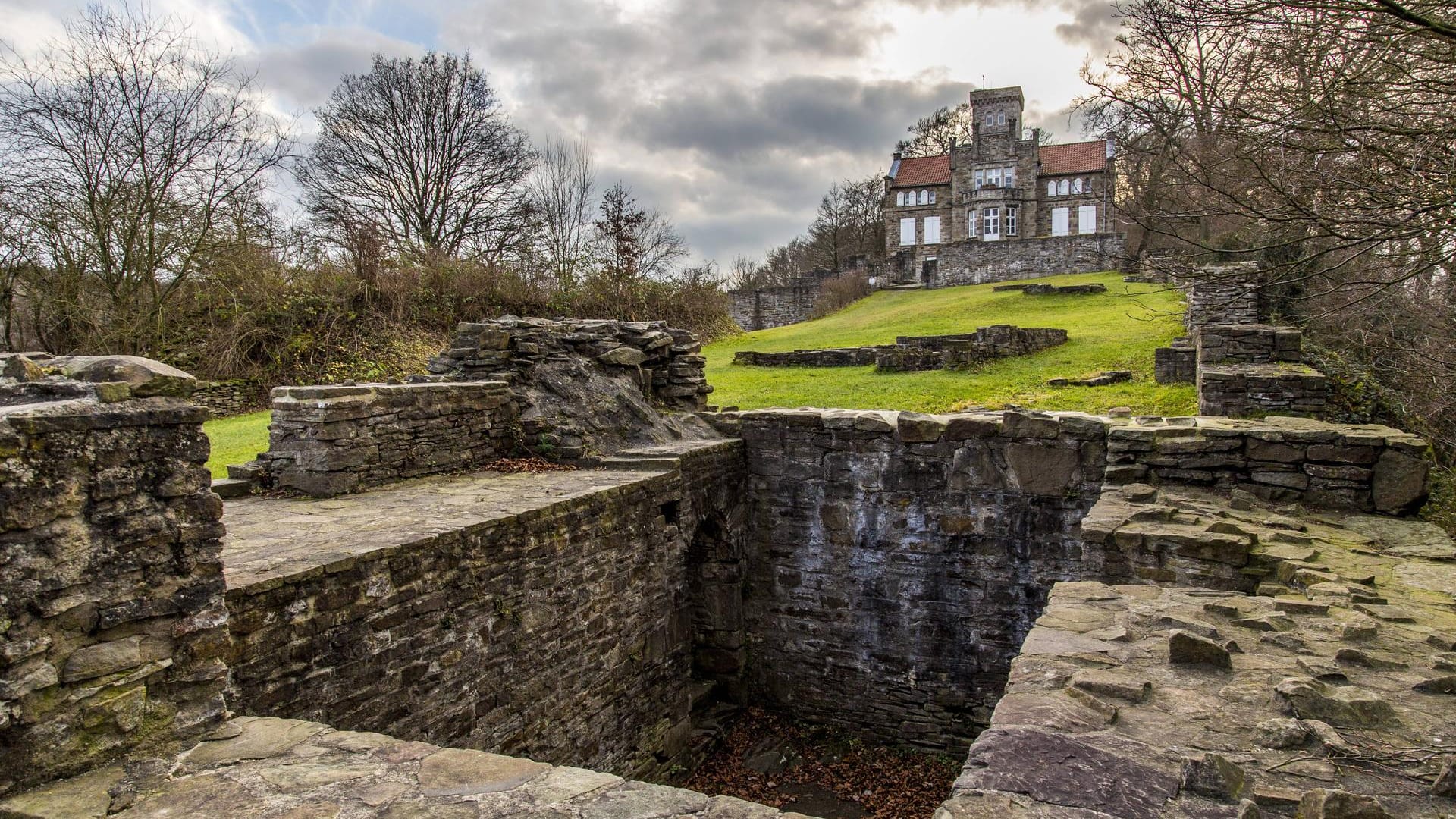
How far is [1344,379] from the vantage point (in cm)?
987

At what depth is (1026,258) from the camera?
40062 millimetres

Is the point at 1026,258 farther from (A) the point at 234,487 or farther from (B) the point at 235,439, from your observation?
(A) the point at 234,487

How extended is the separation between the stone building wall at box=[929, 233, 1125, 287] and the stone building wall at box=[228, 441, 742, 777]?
34.7 metres

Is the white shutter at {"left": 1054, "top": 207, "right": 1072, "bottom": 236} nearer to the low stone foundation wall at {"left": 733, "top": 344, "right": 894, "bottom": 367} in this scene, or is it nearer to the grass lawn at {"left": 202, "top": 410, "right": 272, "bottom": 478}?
the low stone foundation wall at {"left": 733, "top": 344, "right": 894, "bottom": 367}

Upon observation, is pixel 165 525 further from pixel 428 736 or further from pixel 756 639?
pixel 756 639

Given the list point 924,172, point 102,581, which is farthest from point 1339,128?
point 924,172

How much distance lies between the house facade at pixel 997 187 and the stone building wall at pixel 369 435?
42.8 m

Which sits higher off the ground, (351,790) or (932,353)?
(932,353)

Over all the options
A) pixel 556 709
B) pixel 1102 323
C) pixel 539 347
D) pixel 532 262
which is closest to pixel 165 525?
pixel 556 709

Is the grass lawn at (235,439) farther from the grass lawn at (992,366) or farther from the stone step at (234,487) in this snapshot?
the grass lawn at (992,366)

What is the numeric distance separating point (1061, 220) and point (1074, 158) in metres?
4.41

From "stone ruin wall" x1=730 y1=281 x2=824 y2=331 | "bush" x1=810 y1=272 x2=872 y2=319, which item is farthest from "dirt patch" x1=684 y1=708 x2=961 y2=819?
"stone ruin wall" x1=730 y1=281 x2=824 y2=331

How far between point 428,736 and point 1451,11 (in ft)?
24.9

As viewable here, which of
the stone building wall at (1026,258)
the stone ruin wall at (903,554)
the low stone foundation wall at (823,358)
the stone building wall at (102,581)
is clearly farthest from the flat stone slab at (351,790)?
the stone building wall at (1026,258)
